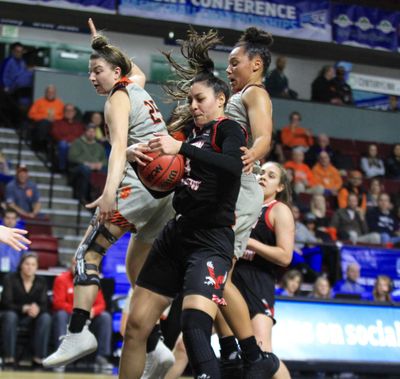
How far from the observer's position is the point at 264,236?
560 centimetres

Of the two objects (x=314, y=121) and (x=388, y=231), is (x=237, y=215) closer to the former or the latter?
(x=388, y=231)

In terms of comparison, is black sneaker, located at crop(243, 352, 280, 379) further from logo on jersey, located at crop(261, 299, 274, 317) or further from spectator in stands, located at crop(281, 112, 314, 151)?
spectator in stands, located at crop(281, 112, 314, 151)

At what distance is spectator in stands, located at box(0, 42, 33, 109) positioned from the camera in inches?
551

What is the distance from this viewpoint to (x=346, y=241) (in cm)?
1230

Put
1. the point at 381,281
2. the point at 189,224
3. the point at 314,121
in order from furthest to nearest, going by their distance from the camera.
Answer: the point at 314,121 → the point at 381,281 → the point at 189,224

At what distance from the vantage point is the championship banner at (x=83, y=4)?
41.0ft

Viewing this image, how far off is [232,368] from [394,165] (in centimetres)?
1095

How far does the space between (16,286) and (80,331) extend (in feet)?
14.3

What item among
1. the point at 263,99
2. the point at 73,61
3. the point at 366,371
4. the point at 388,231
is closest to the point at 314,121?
the point at 388,231

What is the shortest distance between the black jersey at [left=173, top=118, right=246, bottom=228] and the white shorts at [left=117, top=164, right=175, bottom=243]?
493 mm

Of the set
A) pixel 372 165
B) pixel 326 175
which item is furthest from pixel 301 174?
pixel 372 165

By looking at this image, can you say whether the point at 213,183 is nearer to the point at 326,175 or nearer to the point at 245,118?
the point at 245,118

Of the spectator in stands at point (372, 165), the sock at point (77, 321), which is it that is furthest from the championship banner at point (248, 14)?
the sock at point (77, 321)

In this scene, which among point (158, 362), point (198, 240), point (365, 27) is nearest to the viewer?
point (198, 240)
